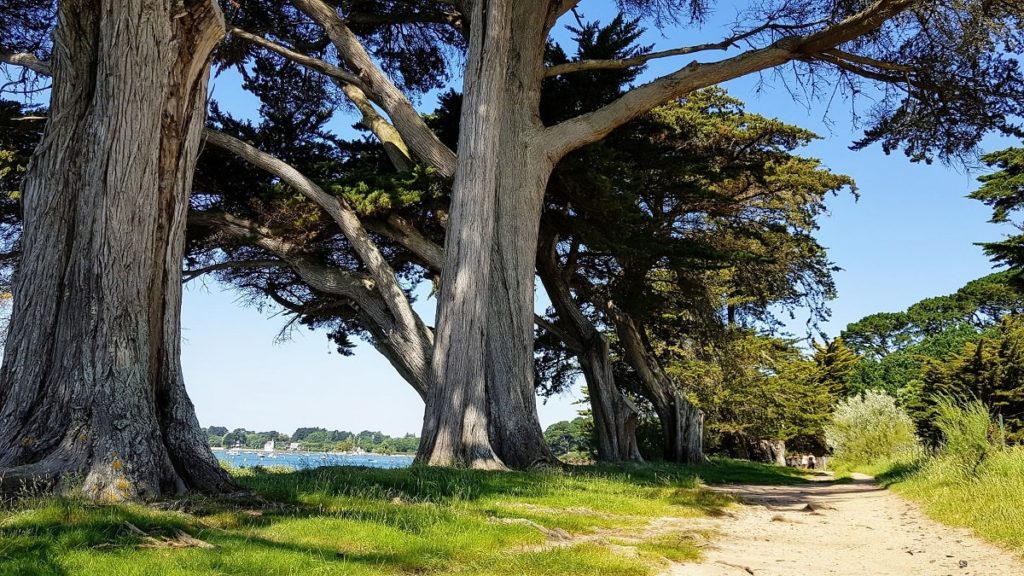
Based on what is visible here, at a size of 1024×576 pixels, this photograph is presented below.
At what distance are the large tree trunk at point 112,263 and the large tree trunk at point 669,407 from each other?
536 inches

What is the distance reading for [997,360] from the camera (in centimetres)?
1566

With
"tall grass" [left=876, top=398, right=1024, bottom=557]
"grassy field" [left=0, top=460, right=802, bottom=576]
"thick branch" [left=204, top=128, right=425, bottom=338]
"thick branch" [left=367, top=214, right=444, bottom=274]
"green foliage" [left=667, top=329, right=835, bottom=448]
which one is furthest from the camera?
"green foliage" [left=667, top=329, right=835, bottom=448]

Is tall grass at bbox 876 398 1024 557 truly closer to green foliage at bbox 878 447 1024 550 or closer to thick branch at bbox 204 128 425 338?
green foliage at bbox 878 447 1024 550

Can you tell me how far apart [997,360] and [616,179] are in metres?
9.59

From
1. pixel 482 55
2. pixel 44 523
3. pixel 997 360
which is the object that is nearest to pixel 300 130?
pixel 482 55

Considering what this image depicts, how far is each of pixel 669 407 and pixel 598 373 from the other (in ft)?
11.0

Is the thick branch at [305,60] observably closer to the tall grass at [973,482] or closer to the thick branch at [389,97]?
the thick branch at [389,97]

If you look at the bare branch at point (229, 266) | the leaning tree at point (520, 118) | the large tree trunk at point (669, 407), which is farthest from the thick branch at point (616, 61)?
the large tree trunk at point (669, 407)

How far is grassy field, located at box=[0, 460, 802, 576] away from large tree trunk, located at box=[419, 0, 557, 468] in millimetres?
2459

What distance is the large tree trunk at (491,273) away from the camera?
9.68m

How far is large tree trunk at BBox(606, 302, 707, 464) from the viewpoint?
60.6 ft

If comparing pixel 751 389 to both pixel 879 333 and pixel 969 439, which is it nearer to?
pixel 969 439

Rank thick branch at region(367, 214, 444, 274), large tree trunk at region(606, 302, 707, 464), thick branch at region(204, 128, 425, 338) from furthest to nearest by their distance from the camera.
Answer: large tree trunk at region(606, 302, 707, 464) < thick branch at region(367, 214, 444, 274) < thick branch at region(204, 128, 425, 338)

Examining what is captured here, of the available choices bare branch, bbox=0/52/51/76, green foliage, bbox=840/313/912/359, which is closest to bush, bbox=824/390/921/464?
bare branch, bbox=0/52/51/76
